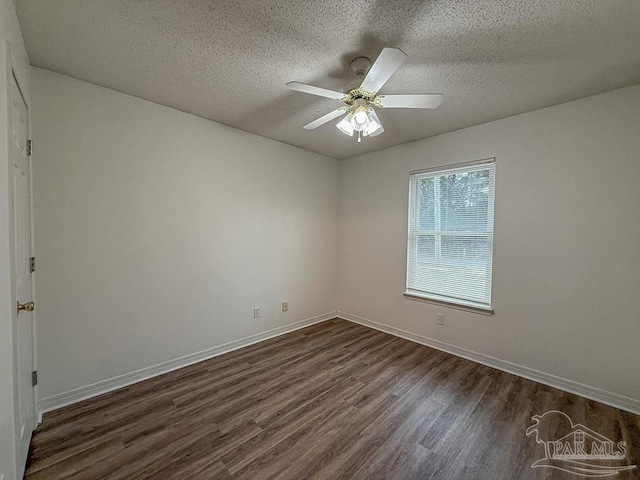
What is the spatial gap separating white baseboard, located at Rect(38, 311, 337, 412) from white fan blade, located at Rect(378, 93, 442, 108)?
2.82 metres

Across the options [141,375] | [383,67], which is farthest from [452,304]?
[141,375]

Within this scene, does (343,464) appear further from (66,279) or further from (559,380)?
(66,279)

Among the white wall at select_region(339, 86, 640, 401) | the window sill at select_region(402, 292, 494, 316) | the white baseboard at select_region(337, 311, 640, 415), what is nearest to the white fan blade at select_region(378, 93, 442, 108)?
the white wall at select_region(339, 86, 640, 401)

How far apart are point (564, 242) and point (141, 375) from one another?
3.96m

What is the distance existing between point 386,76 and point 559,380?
2.91 m

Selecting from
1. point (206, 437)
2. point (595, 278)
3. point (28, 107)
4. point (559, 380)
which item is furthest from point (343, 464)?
point (28, 107)

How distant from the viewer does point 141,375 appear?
231 cm

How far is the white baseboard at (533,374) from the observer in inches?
79.0

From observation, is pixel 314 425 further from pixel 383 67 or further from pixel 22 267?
pixel 383 67

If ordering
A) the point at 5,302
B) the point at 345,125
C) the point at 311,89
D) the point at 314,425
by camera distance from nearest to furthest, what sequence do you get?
the point at 5,302 < the point at 311,89 < the point at 314,425 < the point at 345,125

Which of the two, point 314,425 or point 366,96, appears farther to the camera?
point 314,425

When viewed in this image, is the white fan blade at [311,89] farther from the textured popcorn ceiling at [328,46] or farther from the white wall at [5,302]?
the white wall at [5,302]

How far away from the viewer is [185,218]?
2.55 m

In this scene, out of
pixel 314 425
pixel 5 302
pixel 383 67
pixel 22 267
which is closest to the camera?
pixel 5 302
